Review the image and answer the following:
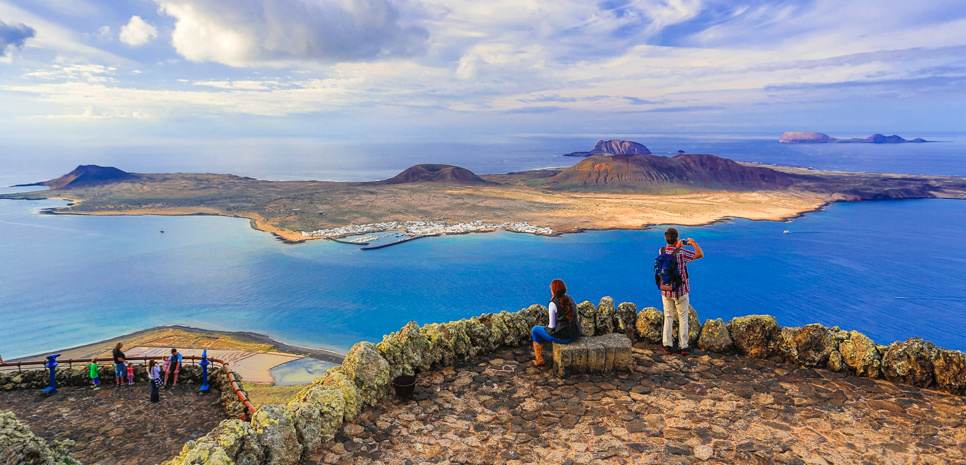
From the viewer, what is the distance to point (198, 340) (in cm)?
2475

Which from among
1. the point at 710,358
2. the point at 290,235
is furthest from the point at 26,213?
the point at 710,358

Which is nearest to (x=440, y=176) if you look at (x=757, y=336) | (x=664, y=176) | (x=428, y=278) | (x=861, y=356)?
(x=664, y=176)

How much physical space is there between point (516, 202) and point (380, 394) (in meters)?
58.5

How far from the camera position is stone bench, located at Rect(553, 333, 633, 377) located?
6.84 meters

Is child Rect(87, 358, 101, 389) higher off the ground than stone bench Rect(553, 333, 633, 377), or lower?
lower

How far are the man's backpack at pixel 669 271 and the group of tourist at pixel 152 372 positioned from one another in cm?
1028

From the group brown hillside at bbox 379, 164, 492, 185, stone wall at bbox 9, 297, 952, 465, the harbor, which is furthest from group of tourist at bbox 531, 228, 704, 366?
brown hillside at bbox 379, 164, 492, 185

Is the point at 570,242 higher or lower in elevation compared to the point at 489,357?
lower

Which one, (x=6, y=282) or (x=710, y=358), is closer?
(x=710, y=358)

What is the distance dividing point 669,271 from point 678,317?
1.09 metres

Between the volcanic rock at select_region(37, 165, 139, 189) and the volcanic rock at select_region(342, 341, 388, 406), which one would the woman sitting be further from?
the volcanic rock at select_region(37, 165, 139, 189)

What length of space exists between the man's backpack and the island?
40794 mm

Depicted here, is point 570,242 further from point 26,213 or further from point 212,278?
point 26,213

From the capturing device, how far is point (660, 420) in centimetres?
580
